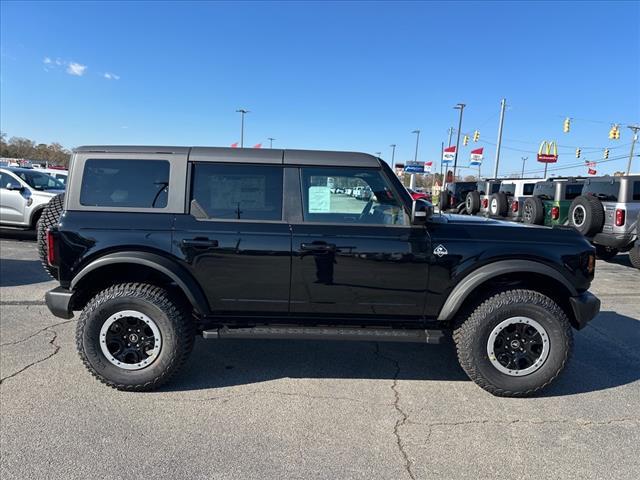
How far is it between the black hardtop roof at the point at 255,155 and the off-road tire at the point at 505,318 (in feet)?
4.81

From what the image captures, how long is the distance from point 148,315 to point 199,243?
2.26ft

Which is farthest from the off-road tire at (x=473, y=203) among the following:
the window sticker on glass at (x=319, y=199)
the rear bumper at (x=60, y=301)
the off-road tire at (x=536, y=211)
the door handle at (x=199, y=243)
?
the rear bumper at (x=60, y=301)

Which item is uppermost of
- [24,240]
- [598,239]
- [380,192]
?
[380,192]

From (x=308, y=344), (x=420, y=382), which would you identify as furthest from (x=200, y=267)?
(x=420, y=382)

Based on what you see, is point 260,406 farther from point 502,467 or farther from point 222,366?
point 502,467

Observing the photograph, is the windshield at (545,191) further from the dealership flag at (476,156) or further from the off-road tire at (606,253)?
the dealership flag at (476,156)

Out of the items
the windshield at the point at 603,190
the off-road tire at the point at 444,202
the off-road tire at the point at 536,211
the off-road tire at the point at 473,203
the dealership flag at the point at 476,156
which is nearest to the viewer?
the off-road tire at the point at 444,202

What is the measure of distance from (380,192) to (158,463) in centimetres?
241

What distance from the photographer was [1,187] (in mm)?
10156

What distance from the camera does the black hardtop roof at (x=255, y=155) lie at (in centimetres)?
346

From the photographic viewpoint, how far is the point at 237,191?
3467 millimetres

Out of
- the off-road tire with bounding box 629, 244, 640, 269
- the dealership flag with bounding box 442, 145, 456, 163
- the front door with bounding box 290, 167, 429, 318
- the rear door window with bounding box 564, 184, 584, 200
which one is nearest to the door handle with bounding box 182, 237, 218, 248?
the front door with bounding box 290, 167, 429, 318

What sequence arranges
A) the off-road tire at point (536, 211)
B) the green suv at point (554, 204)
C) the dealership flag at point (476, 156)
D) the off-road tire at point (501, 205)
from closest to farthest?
1. the green suv at point (554, 204)
2. the off-road tire at point (536, 211)
3. the off-road tire at point (501, 205)
4. the dealership flag at point (476, 156)

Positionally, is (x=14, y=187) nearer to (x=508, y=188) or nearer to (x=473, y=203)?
(x=473, y=203)
